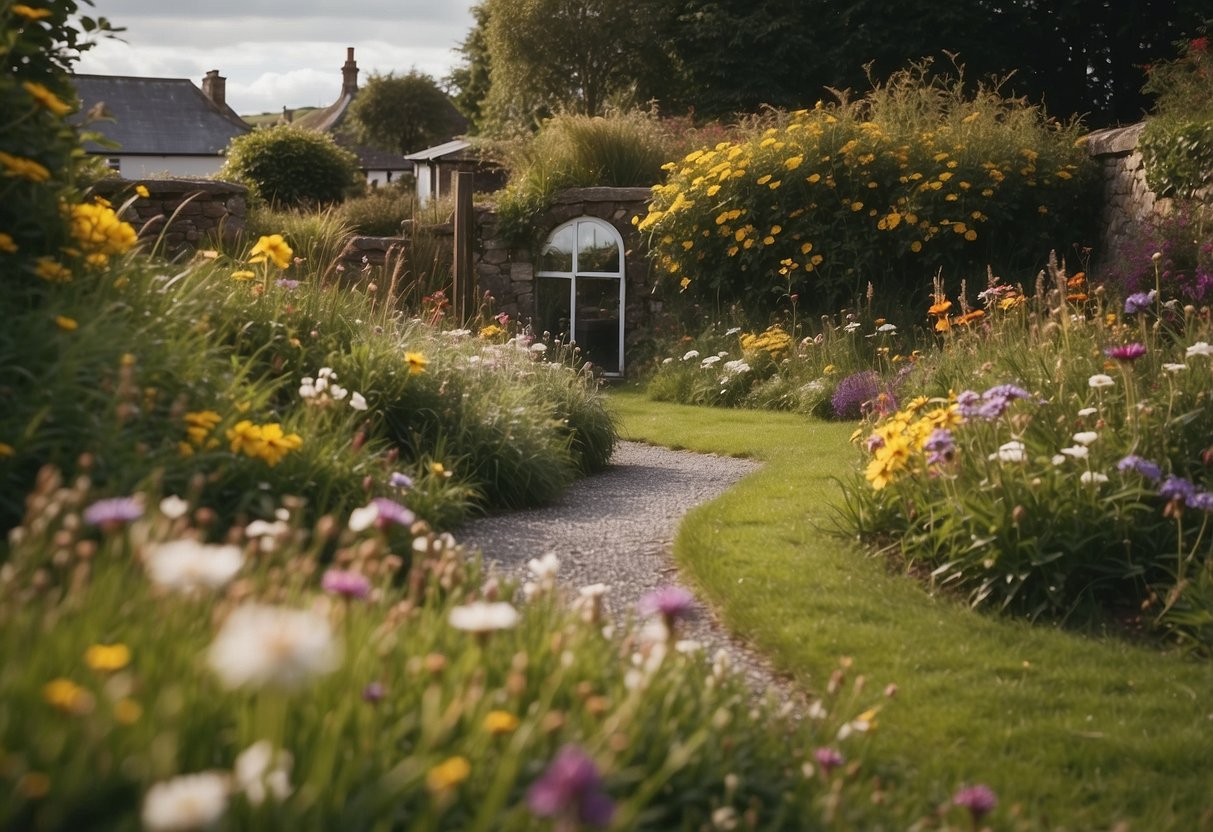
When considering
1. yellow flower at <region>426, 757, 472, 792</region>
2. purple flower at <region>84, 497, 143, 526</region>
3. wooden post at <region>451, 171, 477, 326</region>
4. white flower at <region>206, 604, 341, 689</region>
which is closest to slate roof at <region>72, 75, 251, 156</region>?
wooden post at <region>451, 171, 477, 326</region>

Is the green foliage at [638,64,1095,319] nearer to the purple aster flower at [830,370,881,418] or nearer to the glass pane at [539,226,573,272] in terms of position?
the glass pane at [539,226,573,272]

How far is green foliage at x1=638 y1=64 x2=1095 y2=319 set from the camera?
39.9 feet

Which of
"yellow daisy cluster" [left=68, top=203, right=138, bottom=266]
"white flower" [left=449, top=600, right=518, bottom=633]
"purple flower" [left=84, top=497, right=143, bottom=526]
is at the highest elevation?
"yellow daisy cluster" [left=68, top=203, right=138, bottom=266]

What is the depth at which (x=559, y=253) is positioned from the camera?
1459cm

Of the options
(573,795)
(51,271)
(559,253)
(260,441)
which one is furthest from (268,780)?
(559,253)

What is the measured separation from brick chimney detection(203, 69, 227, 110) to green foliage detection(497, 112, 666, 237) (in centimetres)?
3952

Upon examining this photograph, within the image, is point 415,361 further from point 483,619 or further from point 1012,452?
point 483,619

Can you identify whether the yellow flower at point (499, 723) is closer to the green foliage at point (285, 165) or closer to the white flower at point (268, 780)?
the white flower at point (268, 780)

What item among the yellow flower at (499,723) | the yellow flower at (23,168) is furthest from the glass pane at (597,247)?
the yellow flower at (499,723)

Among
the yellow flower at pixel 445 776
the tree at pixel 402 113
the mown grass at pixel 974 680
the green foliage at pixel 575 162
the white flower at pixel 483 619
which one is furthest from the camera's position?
the tree at pixel 402 113

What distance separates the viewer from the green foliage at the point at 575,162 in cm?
1448

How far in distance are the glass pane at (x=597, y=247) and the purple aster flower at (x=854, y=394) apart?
4.89 metres

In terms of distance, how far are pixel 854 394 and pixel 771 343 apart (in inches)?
72.8

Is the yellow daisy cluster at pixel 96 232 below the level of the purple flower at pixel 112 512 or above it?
above
